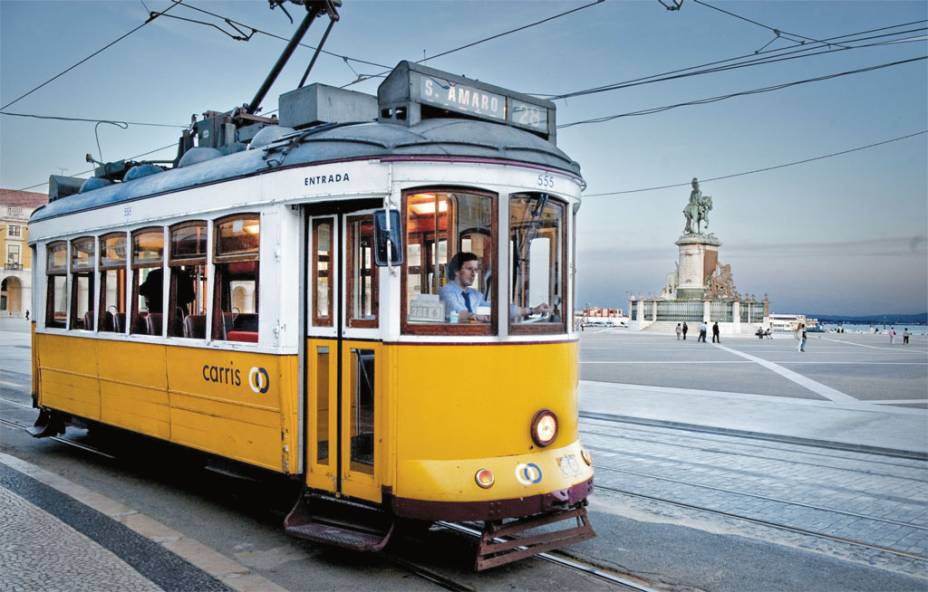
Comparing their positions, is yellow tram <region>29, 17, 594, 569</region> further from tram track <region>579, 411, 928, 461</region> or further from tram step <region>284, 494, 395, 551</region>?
tram track <region>579, 411, 928, 461</region>

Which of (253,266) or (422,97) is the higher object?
(422,97)

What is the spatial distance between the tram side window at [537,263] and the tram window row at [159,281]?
2.13 meters

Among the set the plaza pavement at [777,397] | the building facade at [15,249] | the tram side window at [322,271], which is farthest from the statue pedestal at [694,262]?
the building facade at [15,249]

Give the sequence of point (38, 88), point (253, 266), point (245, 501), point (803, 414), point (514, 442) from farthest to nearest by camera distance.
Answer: point (38, 88), point (803, 414), point (245, 501), point (253, 266), point (514, 442)

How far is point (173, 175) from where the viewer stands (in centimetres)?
754

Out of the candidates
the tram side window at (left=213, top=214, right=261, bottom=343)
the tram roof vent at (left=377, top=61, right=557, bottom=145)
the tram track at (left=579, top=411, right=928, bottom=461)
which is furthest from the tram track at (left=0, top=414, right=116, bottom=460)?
the tram track at (left=579, top=411, right=928, bottom=461)

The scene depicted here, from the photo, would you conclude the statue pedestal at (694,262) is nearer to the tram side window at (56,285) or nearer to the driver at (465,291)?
the tram side window at (56,285)

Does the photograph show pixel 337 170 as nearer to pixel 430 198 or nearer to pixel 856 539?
pixel 430 198

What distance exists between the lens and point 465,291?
539 cm

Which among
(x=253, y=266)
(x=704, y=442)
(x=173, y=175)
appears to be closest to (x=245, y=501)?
(x=253, y=266)

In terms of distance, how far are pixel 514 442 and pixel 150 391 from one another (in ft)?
13.5

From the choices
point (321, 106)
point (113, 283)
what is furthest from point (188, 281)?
point (321, 106)

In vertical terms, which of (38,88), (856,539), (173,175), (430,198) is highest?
(38,88)

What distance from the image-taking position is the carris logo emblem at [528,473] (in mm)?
5211
